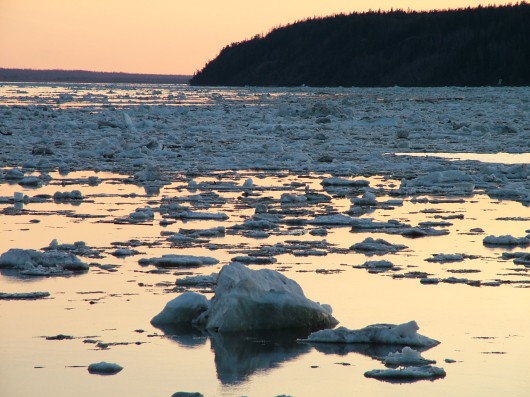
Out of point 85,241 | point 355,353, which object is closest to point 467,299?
point 355,353

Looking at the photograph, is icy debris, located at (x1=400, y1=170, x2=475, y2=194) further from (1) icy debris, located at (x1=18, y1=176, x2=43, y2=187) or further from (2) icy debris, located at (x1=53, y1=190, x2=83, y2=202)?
(1) icy debris, located at (x1=18, y1=176, x2=43, y2=187)

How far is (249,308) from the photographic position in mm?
4906

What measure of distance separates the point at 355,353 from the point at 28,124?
18.0 m

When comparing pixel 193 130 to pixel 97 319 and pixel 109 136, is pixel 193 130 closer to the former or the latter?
pixel 109 136

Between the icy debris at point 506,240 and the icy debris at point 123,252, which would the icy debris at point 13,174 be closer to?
the icy debris at point 123,252

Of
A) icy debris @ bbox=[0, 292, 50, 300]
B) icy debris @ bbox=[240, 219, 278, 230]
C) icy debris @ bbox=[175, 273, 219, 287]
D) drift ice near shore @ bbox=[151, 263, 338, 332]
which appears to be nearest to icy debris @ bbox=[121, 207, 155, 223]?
icy debris @ bbox=[240, 219, 278, 230]

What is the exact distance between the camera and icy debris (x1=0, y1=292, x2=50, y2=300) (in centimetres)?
542

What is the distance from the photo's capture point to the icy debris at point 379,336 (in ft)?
15.2

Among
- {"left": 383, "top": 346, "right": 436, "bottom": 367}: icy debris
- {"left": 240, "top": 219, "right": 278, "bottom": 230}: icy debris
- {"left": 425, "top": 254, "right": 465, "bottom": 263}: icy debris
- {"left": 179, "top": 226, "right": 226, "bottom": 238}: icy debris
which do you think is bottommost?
{"left": 179, "top": 226, "right": 226, "bottom": 238}: icy debris

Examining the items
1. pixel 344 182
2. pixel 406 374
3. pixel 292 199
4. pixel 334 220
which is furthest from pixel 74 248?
pixel 344 182

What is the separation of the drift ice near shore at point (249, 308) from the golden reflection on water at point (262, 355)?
14cm

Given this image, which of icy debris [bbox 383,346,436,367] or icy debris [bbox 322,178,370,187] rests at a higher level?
icy debris [bbox 383,346,436,367]

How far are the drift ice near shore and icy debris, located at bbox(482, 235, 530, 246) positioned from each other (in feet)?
8.02

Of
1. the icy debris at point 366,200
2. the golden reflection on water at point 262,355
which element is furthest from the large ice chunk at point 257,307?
the icy debris at point 366,200
